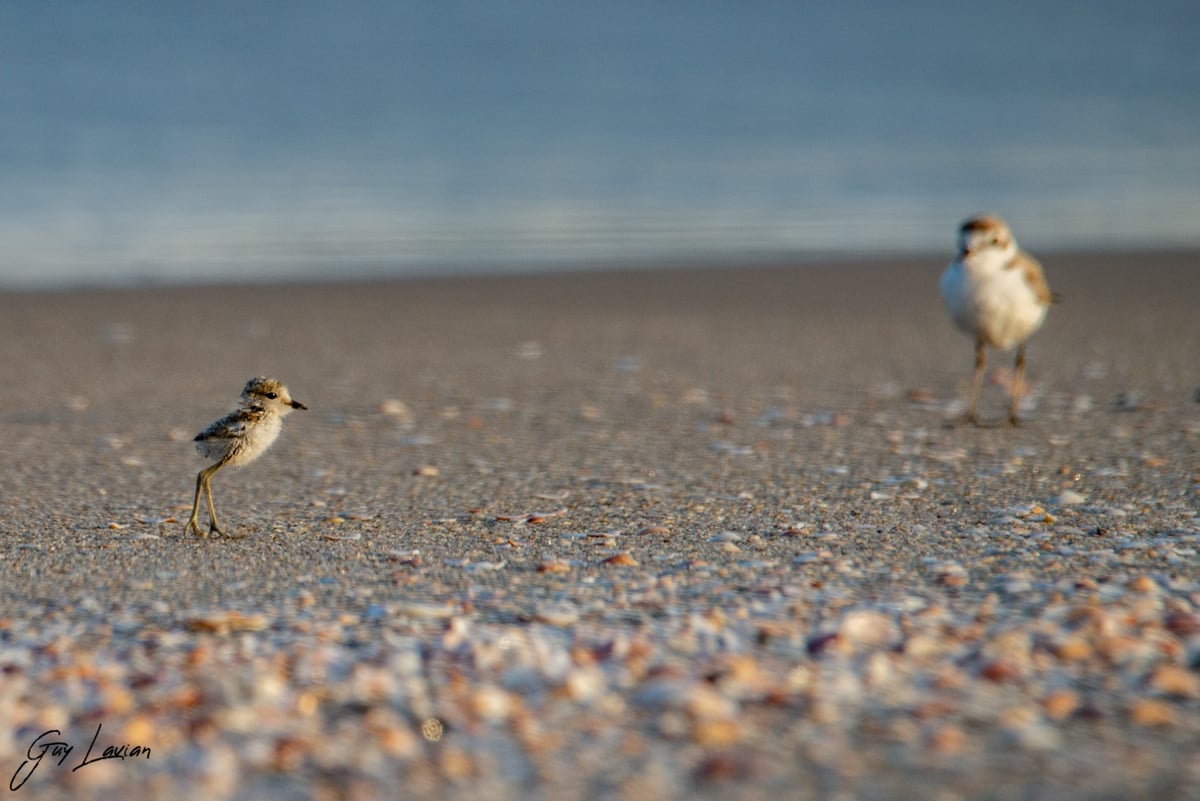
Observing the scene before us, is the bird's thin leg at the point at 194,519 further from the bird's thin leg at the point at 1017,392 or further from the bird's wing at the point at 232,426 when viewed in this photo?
the bird's thin leg at the point at 1017,392

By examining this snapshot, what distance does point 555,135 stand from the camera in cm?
2633

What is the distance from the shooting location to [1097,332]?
1030 centimetres

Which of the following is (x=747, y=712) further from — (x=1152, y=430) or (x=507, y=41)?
(x=507, y=41)

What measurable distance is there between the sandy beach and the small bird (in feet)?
1.52

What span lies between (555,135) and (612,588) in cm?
2302

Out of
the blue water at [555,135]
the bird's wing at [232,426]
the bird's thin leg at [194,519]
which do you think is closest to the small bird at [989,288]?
the bird's wing at [232,426]

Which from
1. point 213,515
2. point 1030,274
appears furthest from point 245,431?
point 1030,274

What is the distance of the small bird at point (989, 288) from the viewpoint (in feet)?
24.7

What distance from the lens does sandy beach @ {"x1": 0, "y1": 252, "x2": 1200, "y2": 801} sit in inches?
117

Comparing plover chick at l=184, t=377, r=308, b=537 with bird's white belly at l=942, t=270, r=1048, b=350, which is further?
bird's white belly at l=942, t=270, r=1048, b=350
